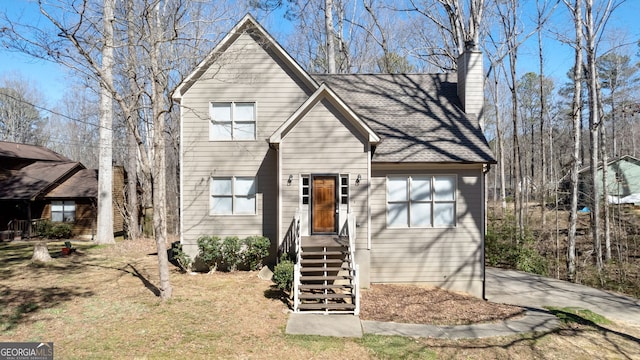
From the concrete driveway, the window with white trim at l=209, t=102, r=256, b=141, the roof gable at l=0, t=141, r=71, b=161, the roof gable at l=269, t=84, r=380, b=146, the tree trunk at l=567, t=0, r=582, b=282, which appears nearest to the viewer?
the concrete driveway

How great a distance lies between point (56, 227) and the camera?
19.9m

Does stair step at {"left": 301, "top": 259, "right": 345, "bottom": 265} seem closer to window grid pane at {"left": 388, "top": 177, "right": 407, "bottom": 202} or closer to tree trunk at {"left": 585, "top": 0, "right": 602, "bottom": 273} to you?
window grid pane at {"left": 388, "top": 177, "right": 407, "bottom": 202}

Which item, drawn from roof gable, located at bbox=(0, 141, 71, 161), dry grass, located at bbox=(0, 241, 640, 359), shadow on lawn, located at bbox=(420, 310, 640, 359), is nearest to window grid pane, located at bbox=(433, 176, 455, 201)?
dry grass, located at bbox=(0, 241, 640, 359)

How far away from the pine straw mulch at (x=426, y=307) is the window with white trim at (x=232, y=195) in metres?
4.74

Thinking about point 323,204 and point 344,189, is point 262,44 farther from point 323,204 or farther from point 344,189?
point 323,204

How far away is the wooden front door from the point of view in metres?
10.9

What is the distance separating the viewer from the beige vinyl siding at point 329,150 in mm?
10656

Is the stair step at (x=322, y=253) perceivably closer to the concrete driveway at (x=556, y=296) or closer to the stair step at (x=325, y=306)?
the stair step at (x=325, y=306)

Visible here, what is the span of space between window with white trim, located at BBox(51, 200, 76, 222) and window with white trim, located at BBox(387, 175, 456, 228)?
19.0 metres

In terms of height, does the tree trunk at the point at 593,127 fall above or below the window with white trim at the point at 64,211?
above

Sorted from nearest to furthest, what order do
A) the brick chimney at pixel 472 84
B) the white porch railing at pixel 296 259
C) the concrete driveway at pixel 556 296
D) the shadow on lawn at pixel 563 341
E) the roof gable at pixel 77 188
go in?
the shadow on lawn at pixel 563 341 < the white porch railing at pixel 296 259 < the concrete driveway at pixel 556 296 < the brick chimney at pixel 472 84 < the roof gable at pixel 77 188

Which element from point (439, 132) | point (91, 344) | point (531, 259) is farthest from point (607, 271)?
point (91, 344)

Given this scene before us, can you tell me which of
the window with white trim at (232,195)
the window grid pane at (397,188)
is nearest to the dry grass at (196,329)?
the window with white trim at (232,195)

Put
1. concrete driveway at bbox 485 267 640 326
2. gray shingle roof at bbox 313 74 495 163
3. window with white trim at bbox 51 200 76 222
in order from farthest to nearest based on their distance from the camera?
window with white trim at bbox 51 200 76 222 < gray shingle roof at bbox 313 74 495 163 < concrete driveway at bbox 485 267 640 326
